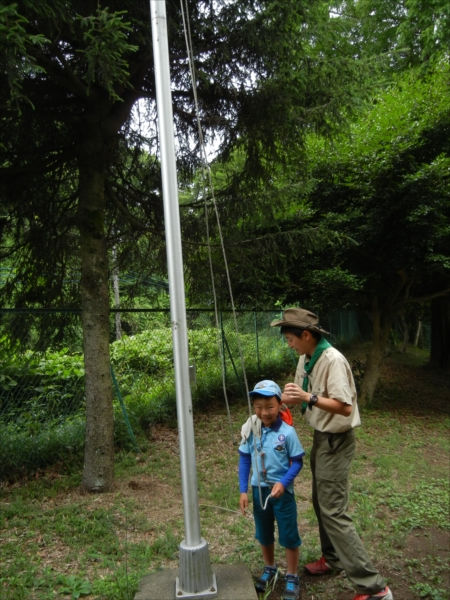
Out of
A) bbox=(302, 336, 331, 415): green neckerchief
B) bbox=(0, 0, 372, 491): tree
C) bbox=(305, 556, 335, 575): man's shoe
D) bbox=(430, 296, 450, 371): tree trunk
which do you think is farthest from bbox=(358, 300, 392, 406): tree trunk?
bbox=(302, 336, 331, 415): green neckerchief

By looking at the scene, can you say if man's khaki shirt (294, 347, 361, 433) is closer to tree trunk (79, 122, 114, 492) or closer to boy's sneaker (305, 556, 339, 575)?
boy's sneaker (305, 556, 339, 575)

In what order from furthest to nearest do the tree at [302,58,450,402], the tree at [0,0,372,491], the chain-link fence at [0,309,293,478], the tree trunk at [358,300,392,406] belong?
the tree trunk at [358,300,392,406]
the tree at [302,58,450,402]
the chain-link fence at [0,309,293,478]
the tree at [0,0,372,491]

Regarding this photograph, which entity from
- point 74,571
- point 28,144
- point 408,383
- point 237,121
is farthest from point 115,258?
point 408,383

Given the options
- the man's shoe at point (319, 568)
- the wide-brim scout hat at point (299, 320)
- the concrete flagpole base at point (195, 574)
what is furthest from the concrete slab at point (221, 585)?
the wide-brim scout hat at point (299, 320)

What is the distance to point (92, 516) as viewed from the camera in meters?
4.69

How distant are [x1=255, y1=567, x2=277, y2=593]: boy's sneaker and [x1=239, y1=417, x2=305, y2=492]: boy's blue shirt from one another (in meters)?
0.72

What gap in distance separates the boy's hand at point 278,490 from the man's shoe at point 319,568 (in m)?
1.03

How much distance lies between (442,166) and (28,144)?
22.8 feet

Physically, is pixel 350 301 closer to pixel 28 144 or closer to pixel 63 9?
pixel 28 144

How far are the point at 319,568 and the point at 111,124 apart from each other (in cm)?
509

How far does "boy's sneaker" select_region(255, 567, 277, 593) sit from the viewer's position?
10.6ft

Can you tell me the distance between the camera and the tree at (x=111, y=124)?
17.3ft

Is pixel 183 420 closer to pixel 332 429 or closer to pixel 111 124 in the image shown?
pixel 332 429

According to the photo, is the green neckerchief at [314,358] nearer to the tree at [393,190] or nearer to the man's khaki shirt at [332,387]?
the man's khaki shirt at [332,387]
